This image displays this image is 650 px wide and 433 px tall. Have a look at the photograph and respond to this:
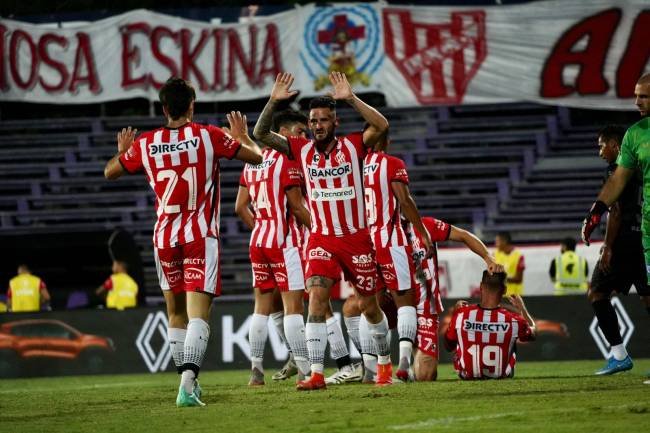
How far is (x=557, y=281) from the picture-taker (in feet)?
66.4

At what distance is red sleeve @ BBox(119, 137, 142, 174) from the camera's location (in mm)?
9234

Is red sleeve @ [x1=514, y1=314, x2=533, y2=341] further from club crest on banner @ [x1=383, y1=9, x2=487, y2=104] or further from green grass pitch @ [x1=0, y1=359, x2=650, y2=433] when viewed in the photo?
club crest on banner @ [x1=383, y1=9, x2=487, y2=104]

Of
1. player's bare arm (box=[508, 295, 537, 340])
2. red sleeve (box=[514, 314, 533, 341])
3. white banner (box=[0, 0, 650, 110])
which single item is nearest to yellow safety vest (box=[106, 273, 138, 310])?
white banner (box=[0, 0, 650, 110])

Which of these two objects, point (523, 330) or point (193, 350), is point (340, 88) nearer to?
point (193, 350)

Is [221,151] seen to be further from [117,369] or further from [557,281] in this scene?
[557,281]

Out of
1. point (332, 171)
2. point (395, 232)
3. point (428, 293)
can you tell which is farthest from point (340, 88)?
point (428, 293)

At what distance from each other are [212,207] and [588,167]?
54.8 feet

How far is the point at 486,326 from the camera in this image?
1099cm

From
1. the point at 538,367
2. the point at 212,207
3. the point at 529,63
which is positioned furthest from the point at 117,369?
the point at 529,63

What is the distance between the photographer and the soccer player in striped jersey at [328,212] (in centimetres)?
1009

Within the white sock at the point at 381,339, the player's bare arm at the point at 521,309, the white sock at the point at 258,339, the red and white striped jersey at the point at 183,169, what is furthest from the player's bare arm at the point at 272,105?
the player's bare arm at the point at 521,309

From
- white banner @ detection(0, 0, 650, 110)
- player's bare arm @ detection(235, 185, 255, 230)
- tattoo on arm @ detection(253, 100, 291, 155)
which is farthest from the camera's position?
white banner @ detection(0, 0, 650, 110)

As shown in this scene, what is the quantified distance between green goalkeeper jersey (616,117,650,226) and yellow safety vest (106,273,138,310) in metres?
12.6

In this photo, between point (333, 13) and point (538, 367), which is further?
point (333, 13)
